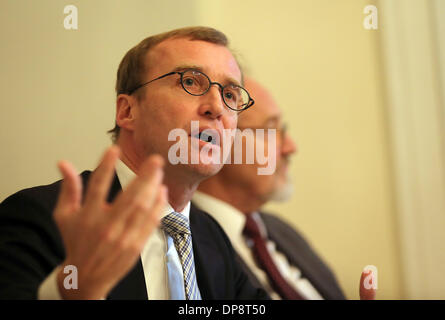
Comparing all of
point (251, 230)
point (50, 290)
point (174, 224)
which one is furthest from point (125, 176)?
point (251, 230)

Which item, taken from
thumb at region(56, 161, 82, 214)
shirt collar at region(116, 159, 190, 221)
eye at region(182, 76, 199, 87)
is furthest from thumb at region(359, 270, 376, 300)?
thumb at region(56, 161, 82, 214)

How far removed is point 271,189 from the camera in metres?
1.35

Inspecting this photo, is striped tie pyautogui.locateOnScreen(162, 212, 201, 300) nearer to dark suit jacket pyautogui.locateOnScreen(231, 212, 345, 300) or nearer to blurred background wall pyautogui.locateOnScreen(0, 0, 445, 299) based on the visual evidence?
blurred background wall pyautogui.locateOnScreen(0, 0, 445, 299)

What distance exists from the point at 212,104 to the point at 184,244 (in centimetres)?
28

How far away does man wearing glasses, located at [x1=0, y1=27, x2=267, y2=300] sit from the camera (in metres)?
0.61

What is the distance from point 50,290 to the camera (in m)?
0.71

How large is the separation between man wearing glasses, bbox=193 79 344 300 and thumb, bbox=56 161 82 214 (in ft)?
2.06

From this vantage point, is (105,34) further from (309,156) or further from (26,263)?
(309,156)

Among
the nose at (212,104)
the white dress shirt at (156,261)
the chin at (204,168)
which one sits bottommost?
the white dress shirt at (156,261)

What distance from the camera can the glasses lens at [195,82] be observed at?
890 millimetres

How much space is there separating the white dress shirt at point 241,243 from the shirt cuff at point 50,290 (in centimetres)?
54

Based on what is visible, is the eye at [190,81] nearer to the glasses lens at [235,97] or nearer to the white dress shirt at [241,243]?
the glasses lens at [235,97]

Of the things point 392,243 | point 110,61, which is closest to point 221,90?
point 110,61

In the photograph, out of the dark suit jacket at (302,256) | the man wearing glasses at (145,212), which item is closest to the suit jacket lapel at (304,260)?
the dark suit jacket at (302,256)
